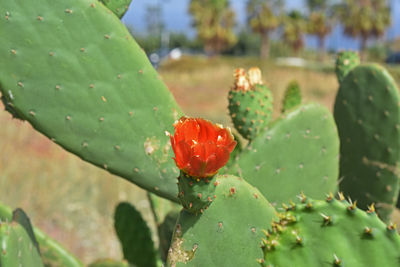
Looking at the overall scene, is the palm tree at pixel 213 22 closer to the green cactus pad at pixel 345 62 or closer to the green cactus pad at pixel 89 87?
the green cactus pad at pixel 345 62

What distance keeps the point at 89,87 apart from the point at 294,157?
2.66 feet

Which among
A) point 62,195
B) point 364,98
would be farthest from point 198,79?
point 364,98

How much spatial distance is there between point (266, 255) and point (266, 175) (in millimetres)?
901

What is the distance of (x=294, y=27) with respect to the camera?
42875 millimetres

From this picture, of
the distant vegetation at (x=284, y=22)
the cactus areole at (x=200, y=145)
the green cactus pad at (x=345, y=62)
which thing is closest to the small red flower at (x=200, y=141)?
the cactus areole at (x=200, y=145)

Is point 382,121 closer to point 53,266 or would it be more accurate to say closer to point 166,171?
point 166,171

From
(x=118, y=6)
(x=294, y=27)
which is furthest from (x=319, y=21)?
(x=118, y=6)

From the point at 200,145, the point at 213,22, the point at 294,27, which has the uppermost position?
the point at 200,145

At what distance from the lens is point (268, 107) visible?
2.00 m

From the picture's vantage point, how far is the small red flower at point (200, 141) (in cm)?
101

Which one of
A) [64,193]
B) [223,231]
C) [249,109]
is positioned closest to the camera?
[223,231]

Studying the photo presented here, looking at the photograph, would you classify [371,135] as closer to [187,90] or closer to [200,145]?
[200,145]

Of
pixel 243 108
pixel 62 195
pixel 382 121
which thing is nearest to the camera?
pixel 243 108

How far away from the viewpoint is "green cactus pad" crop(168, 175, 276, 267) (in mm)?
1290
